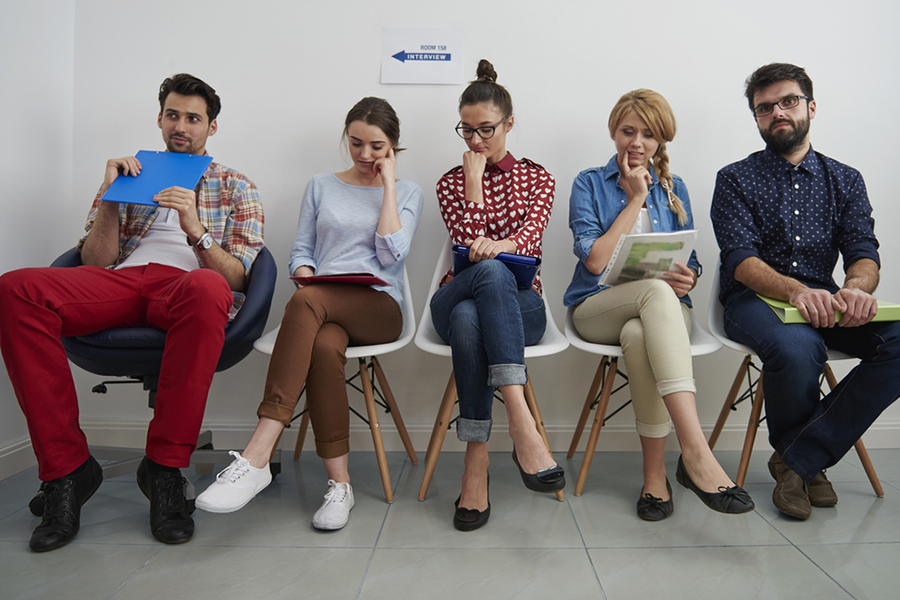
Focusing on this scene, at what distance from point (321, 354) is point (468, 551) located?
25.3 inches

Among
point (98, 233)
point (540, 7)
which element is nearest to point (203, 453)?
point (98, 233)

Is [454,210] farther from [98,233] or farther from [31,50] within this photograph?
[31,50]

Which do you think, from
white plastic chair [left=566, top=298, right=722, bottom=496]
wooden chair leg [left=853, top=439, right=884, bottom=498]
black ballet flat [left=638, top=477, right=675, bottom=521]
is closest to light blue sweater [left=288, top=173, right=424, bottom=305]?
white plastic chair [left=566, top=298, right=722, bottom=496]

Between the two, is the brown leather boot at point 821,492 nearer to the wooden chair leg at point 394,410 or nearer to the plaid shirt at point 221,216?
the wooden chair leg at point 394,410

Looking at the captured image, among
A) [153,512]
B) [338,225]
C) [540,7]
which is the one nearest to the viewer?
[153,512]

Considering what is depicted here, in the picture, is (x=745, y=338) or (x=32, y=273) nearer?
(x=32, y=273)

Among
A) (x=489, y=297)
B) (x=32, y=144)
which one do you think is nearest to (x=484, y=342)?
(x=489, y=297)

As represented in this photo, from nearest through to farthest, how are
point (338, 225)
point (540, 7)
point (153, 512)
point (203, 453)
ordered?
point (153, 512)
point (203, 453)
point (338, 225)
point (540, 7)

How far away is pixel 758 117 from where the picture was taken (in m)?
1.87

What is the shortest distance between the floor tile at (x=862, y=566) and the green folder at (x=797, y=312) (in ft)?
1.93

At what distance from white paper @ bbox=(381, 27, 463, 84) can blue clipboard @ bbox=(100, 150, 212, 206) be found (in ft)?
2.70

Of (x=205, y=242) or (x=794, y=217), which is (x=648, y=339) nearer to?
(x=794, y=217)

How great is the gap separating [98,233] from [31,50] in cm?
81

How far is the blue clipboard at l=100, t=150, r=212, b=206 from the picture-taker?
1633 mm
